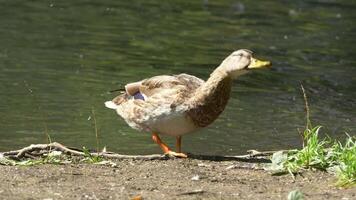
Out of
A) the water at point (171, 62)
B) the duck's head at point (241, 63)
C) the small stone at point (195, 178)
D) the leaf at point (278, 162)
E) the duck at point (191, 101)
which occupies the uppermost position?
the duck's head at point (241, 63)

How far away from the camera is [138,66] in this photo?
12.8m

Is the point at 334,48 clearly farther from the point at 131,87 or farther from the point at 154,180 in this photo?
the point at 154,180

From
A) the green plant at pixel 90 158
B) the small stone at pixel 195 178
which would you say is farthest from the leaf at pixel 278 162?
the green plant at pixel 90 158

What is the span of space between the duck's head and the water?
188cm

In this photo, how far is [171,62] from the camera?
43.7 ft

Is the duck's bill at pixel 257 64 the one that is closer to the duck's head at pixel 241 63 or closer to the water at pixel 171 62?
the duck's head at pixel 241 63

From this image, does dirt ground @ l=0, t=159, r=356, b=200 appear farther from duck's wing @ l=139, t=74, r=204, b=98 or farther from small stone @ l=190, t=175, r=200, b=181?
duck's wing @ l=139, t=74, r=204, b=98

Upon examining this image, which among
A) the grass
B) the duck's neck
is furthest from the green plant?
the grass

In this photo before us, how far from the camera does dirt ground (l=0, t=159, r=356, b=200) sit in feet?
18.5

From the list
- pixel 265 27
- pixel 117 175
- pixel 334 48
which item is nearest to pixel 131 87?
pixel 117 175

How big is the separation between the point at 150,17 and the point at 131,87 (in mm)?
9585

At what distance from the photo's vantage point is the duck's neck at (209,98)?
6930 mm

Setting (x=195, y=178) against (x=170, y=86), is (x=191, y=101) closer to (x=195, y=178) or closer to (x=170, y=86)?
(x=170, y=86)

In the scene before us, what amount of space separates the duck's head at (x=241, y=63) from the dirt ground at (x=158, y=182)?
741 mm
